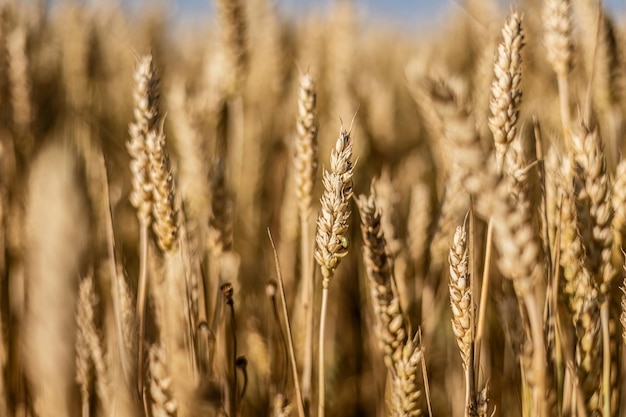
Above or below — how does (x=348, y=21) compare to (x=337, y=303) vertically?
above

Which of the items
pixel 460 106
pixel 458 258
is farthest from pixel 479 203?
pixel 458 258

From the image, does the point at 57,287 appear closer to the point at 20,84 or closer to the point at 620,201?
the point at 620,201

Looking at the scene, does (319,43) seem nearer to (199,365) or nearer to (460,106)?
(199,365)

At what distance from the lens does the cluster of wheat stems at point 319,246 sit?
436 millimetres

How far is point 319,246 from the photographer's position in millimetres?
657

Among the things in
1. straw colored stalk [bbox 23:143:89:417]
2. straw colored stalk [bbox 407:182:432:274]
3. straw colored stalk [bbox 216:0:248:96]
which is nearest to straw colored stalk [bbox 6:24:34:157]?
straw colored stalk [bbox 216:0:248:96]

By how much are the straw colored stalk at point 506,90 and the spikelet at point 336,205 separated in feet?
0.51

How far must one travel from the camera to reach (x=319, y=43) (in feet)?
8.67

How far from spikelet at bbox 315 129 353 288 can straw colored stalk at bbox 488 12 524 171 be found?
6.2 inches

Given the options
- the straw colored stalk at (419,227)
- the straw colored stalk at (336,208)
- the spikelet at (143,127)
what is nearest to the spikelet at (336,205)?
the straw colored stalk at (336,208)

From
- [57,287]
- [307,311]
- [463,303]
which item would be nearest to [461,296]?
[463,303]

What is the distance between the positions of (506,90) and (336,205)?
220 mm

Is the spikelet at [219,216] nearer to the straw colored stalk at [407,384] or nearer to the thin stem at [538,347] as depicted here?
the straw colored stalk at [407,384]

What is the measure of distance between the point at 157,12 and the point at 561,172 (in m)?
2.29
